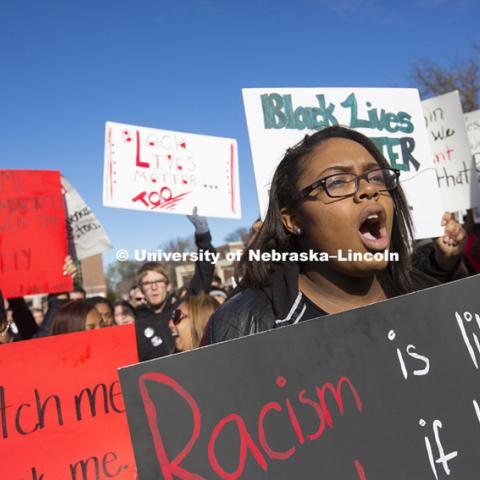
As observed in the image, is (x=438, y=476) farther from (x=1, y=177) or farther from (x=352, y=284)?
(x=1, y=177)

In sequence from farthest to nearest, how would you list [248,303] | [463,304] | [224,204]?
[224,204] → [248,303] → [463,304]

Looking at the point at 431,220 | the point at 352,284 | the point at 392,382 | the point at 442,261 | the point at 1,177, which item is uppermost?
the point at 1,177

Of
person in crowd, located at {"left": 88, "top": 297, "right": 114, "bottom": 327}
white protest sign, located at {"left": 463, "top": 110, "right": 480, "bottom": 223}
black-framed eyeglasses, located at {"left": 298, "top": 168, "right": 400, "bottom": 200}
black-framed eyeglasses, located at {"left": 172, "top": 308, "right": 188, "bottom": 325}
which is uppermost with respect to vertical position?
white protest sign, located at {"left": 463, "top": 110, "right": 480, "bottom": 223}

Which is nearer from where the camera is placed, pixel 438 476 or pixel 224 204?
pixel 438 476

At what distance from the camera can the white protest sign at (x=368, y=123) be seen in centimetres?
258

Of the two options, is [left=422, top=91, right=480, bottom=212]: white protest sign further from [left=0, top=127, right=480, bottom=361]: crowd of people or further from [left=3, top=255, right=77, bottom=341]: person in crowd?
[left=3, top=255, right=77, bottom=341]: person in crowd

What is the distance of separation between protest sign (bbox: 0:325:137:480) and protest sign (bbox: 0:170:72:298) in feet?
5.20

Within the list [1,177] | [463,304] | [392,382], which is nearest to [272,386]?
[392,382]

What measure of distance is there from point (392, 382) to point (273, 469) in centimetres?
32

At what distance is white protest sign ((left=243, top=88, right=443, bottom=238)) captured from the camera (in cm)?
258

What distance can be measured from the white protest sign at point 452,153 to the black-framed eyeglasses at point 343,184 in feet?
6.98

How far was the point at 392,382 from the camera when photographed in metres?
1.10

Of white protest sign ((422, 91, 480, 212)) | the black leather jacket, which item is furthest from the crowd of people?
white protest sign ((422, 91, 480, 212))

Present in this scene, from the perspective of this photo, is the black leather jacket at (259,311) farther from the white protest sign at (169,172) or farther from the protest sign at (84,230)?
the protest sign at (84,230)
